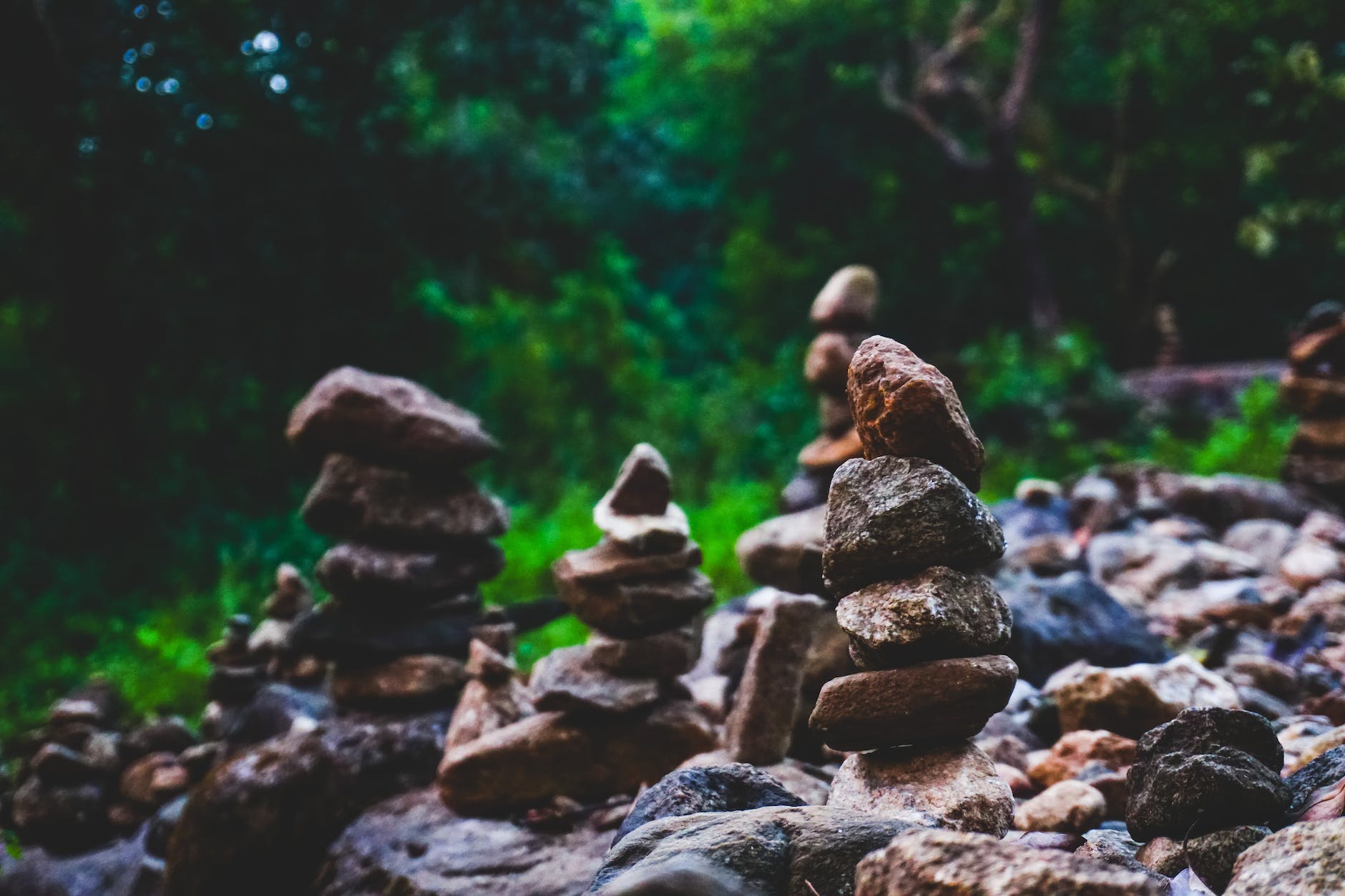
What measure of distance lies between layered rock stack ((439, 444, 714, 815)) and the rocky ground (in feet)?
0.05

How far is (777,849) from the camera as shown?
86.4 inches

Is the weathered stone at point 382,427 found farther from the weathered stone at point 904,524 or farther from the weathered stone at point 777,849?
the weathered stone at point 777,849

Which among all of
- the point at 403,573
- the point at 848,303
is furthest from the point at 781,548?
the point at 403,573

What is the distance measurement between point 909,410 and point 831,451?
2898 mm

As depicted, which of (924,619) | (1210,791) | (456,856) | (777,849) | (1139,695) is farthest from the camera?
(456,856)

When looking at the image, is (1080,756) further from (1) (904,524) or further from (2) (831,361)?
(2) (831,361)

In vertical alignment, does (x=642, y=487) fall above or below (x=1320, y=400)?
above

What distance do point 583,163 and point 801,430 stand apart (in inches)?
210

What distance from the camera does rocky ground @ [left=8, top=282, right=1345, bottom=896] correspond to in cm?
236

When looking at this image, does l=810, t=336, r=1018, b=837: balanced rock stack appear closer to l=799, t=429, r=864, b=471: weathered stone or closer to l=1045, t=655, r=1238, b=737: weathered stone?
l=1045, t=655, r=1238, b=737: weathered stone

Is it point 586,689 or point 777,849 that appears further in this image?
point 586,689

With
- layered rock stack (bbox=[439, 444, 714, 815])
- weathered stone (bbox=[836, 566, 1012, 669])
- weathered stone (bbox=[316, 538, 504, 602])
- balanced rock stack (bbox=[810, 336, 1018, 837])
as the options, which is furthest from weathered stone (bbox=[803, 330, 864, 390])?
weathered stone (bbox=[836, 566, 1012, 669])

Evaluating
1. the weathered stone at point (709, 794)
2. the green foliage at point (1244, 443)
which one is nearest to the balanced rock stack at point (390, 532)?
the weathered stone at point (709, 794)

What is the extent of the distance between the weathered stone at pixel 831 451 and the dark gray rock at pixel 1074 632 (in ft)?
3.81
